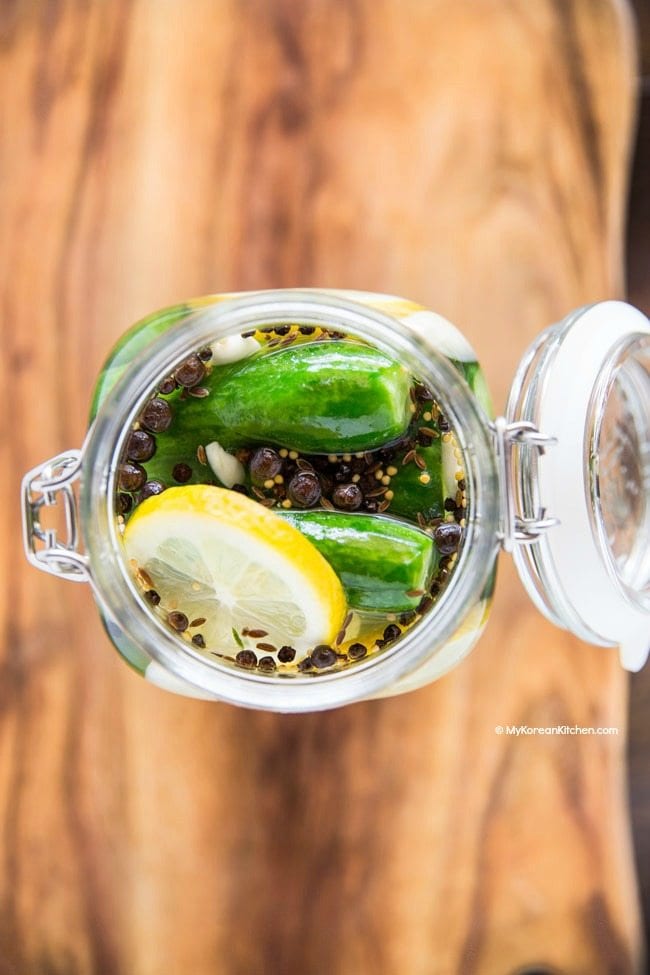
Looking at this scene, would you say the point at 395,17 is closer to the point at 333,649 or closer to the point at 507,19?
the point at 507,19

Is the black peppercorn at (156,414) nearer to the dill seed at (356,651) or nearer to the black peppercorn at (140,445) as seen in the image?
the black peppercorn at (140,445)

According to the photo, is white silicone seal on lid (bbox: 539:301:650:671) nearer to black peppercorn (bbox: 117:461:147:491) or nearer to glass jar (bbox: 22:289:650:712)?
glass jar (bbox: 22:289:650:712)

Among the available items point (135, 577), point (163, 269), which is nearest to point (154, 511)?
point (135, 577)

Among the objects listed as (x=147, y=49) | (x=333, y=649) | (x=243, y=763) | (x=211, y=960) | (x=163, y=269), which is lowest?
(x=211, y=960)

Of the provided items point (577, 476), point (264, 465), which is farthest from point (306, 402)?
point (577, 476)

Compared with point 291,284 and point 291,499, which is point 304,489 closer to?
point 291,499
